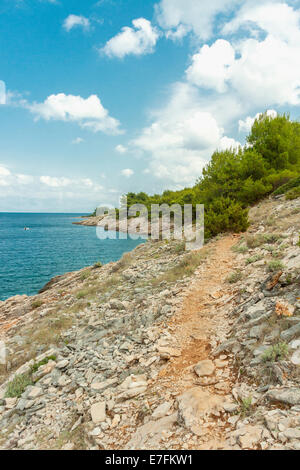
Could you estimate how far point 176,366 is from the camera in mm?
5406

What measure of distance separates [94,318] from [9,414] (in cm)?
430

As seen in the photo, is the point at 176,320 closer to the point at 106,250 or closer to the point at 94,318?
the point at 94,318

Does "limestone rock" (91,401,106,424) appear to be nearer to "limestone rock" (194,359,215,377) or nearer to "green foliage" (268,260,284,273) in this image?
"limestone rock" (194,359,215,377)

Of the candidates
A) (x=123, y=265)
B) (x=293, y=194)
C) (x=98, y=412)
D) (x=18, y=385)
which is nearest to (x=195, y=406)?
(x=98, y=412)

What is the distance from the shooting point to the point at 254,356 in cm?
464

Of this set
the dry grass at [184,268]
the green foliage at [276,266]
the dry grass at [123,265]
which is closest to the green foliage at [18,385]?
the dry grass at [184,268]

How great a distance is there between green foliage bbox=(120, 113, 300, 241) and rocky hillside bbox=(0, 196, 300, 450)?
4.55 m

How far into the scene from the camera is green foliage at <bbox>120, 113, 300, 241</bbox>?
15.5 meters

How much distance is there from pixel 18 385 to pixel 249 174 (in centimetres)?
2243

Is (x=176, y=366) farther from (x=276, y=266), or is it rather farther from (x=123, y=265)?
(x=123, y=265)

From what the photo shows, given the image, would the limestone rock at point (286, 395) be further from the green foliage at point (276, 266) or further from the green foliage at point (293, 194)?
the green foliage at point (293, 194)

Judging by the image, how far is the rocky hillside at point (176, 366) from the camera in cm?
368

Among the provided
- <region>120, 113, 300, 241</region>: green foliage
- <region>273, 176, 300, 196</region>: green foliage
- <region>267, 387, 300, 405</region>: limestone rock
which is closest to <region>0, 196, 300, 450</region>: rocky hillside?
<region>267, 387, 300, 405</region>: limestone rock
